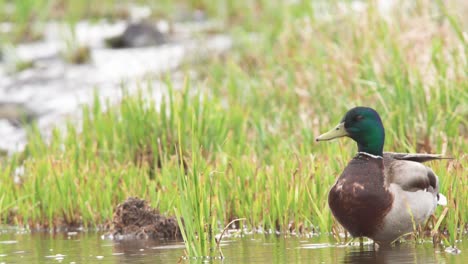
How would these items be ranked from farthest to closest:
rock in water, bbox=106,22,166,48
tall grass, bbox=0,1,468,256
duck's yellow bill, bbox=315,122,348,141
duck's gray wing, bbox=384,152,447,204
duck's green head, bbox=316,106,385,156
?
rock in water, bbox=106,22,166,48
tall grass, bbox=0,1,468,256
duck's yellow bill, bbox=315,122,348,141
duck's green head, bbox=316,106,385,156
duck's gray wing, bbox=384,152,447,204

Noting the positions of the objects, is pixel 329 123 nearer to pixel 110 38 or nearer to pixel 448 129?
pixel 448 129

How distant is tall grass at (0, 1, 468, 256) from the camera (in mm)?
6703

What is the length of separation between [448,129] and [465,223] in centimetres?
Answer: 181

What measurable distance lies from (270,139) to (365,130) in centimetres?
264

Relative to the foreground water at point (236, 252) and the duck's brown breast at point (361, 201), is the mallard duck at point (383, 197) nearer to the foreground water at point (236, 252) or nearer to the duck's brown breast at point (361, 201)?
the duck's brown breast at point (361, 201)

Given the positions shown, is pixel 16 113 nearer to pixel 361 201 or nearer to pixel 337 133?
pixel 337 133

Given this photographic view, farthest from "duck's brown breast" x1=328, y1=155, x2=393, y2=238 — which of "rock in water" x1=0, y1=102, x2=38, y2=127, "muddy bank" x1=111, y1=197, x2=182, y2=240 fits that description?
"rock in water" x1=0, y1=102, x2=38, y2=127

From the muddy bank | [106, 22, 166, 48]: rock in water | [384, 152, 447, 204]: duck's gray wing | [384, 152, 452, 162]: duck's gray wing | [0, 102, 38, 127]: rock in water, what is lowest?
the muddy bank

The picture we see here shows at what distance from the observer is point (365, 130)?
6234mm

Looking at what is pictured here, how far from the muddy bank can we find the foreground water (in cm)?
15

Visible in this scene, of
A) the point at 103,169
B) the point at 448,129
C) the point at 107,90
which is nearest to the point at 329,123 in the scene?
the point at 448,129

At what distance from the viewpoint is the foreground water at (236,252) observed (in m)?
5.43

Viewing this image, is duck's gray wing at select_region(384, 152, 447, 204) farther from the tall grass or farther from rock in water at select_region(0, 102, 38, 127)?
rock in water at select_region(0, 102, 38, 127)

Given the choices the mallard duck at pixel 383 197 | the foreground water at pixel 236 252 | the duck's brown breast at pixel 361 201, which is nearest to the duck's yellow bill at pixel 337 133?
the mallard duck at pixel 383 197
